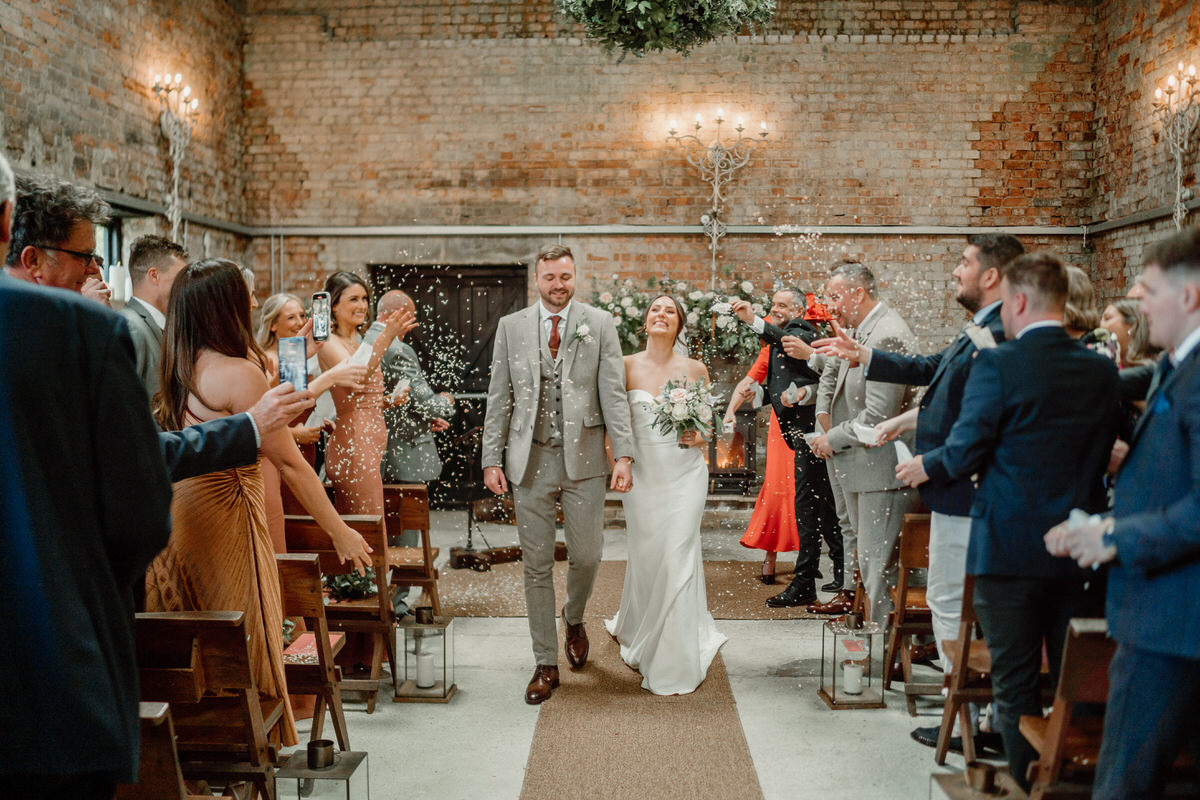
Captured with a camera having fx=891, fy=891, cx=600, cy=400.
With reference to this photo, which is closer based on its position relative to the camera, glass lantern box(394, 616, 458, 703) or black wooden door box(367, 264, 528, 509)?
glass lantern box(394, 616, 458, 703)

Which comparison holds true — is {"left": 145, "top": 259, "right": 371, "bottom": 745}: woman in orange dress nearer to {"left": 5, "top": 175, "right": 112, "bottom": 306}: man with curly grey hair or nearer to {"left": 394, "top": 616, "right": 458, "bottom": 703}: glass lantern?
{"left": 5, "top": 175, "right": 112, "bottom": 306}: man with curly grey hair

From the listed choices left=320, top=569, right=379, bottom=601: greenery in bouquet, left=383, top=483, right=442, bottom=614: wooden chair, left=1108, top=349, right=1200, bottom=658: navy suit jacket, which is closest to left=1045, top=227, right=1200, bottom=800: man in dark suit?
left=1108, top=349, right=1200, bottom=658: navy suit jacket

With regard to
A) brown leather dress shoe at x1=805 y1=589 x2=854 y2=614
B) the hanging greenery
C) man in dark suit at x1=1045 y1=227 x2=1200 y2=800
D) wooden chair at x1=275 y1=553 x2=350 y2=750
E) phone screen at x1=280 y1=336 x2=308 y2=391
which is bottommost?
brown leather dress shoe at x1=805 y1=589 x2=854 y2=614

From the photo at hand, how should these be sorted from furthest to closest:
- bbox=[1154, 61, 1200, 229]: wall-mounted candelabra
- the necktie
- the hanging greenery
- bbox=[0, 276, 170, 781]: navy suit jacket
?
bbox=[1154, 61, 1200, 229]: wall-mounted candelabra, the hanging greenery, the necktie, bbox=[0, 276, 170, 781]: navy suit jacket

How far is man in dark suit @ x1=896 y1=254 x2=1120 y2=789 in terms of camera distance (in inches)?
104

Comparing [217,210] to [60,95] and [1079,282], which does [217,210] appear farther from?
[1079,282]

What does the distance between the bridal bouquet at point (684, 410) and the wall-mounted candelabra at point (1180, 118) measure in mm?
5548

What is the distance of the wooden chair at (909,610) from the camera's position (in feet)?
12.5

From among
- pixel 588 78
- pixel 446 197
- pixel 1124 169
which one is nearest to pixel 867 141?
pixel 1124 169

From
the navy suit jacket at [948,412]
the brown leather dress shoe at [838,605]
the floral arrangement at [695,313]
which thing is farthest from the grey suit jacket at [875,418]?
the floral arrangement at [695,313]

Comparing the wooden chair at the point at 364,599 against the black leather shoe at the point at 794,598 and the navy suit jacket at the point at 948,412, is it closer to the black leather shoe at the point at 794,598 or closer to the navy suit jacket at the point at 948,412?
the navy suit jacket at the point at 948,412

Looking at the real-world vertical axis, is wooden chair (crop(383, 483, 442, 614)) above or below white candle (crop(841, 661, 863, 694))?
above

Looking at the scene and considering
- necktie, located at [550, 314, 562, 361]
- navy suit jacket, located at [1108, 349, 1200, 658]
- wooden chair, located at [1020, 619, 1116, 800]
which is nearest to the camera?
navy suit jacket, located at [1108, 349, 1200, 658]

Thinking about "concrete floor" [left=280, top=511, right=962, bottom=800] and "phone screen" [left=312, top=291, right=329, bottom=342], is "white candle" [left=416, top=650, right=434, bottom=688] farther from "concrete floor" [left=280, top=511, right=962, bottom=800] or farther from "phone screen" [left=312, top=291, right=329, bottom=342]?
"phone screen" [left=312, top=291, right=329, bottom=342]
